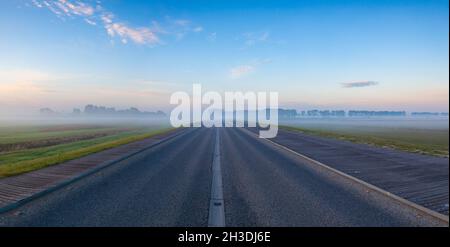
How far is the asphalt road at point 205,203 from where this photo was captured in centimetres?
525

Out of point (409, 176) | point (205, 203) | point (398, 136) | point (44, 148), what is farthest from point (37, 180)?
point (398, 136)

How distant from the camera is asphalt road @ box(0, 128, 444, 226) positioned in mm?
5246

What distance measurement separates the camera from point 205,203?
21.1 ft

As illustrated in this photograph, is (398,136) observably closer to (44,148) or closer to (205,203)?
(205,203)

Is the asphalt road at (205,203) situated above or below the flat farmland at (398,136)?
above

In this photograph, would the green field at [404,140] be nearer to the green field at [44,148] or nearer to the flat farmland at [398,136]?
the flat farmland at [398,136]

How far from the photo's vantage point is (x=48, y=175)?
9539 millimetres

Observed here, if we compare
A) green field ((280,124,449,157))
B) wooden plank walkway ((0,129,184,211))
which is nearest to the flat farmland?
green field ((280,124,449,157))

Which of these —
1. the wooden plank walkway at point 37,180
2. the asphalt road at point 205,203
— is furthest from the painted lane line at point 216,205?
the wooden plank walkway at point 37,180

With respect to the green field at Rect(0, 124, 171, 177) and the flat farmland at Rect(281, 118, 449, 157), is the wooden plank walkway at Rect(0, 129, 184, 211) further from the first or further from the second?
the flat farmland at Rect(281, 118, 449, 157)

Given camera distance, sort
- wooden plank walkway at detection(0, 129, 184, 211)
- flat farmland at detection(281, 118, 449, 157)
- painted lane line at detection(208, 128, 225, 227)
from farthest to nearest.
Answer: flat farmland at detection(281, 118, 449, 157) → wooden plank walkway at detection(0, 129, 184, 211) → painted lane line at detection(208, 128, 225, 227)
